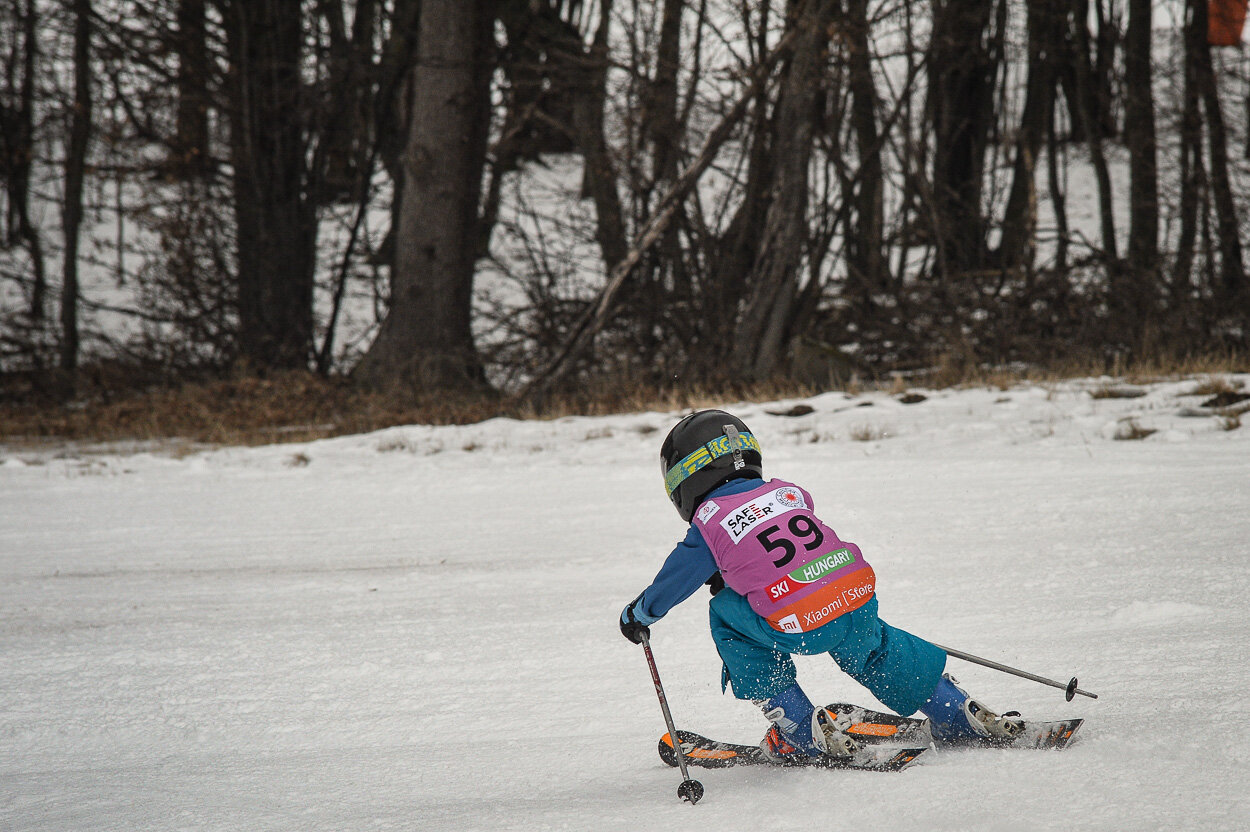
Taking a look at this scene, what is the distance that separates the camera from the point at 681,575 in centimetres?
279

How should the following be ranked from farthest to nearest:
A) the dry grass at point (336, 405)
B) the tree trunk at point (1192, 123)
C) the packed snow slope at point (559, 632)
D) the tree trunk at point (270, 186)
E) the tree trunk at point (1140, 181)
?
1. the tree trunk at point (270, 186)
2. the tree trunk at point (1192, 123)
3. the tree trunk at point (1140, 181)
4. the dry grass at point (336, 405)
5. the packed snow slope at point (559, 632)

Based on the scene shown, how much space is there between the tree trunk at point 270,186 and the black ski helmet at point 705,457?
11808 mm

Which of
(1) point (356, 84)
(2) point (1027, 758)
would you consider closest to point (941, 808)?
(2) point (1027, 758)

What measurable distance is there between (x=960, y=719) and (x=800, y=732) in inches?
19.1

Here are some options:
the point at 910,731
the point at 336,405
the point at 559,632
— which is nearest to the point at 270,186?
the point at 336,405

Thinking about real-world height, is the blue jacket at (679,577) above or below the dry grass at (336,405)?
below

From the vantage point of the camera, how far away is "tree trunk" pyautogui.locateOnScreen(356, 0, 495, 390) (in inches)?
473

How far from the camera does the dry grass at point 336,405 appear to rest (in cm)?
1015

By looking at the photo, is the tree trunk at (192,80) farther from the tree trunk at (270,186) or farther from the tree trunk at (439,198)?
the tree trunk at (439,198)

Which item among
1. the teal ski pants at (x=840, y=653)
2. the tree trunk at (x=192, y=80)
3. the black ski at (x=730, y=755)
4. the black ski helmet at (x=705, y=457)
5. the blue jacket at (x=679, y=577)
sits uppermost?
the tree trunk at (x=192, y=80)

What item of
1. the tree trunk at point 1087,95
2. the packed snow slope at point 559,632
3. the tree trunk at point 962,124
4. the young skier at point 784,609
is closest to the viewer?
the packed snow slope at point 559,632

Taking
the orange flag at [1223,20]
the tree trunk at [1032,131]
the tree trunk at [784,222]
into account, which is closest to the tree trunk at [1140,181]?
the orange flag at [1223,20]

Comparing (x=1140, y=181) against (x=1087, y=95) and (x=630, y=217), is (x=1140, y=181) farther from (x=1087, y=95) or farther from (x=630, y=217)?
(x=630, y=217)

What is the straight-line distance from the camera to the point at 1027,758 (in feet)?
8.61
